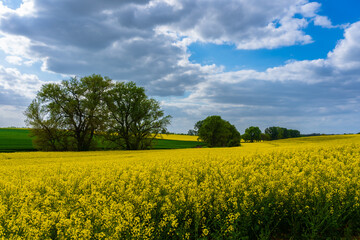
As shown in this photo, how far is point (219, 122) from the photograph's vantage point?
64.5m

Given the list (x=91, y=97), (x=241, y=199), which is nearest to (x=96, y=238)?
(x=241, y=199)

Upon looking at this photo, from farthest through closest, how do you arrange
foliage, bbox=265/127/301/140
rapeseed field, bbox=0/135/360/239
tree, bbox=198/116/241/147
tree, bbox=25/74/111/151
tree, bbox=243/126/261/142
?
foliage, bbox=265/127/301/140, tree, bbox=243/126/261/142, tree, bbox=198/116/241/147, tree, bbox=25/74/111/151, rapeseed field, bbox=0/135/360/239

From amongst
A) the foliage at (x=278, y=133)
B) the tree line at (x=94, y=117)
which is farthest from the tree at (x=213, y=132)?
the foliage at (x=278, y=133)

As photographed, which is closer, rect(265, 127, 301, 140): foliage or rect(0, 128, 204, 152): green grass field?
rect(0, 128, 204, 152): green grass field

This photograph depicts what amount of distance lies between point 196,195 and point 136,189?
2.16 meters

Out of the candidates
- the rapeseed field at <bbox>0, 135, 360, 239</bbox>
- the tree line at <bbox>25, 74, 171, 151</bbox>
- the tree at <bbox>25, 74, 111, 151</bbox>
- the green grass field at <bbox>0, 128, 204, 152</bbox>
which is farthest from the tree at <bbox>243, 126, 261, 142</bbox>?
the rapeseed field at <bbox>0, 135, 360, 239</bbox>

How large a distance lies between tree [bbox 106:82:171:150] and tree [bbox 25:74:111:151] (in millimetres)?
2626

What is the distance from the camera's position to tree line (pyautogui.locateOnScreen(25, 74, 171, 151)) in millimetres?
36844

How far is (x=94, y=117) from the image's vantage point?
37.4m

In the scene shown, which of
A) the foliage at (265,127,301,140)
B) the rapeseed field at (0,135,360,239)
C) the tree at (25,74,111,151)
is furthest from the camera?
the foliage at (265,127,301,140)

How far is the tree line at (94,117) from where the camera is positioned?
36844 mm

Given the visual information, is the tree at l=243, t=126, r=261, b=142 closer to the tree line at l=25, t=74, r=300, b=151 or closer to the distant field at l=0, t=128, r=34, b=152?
the tree line at l=25, t=74, r=300, b=151

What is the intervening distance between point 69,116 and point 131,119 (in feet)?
34.5

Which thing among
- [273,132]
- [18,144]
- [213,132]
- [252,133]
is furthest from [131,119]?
[273,132]
